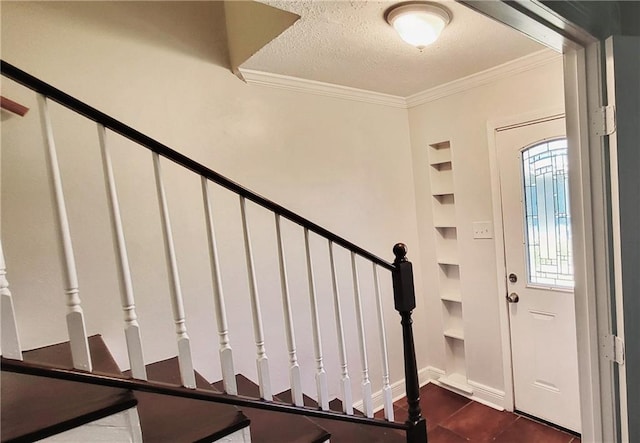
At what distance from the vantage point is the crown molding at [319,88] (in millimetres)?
2283

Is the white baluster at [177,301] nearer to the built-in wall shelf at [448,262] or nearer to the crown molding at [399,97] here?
the crown molding at [399,97]

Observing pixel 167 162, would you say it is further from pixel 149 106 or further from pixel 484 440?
pixel 484 440

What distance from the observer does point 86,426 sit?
40.4 inches

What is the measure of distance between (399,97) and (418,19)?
141 centimetres

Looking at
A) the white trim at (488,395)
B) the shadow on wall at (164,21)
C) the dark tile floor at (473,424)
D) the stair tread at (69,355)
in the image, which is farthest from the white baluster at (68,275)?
the white trim at (488,395)

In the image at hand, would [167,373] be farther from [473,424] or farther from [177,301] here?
[473,424]

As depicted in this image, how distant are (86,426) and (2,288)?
44cm

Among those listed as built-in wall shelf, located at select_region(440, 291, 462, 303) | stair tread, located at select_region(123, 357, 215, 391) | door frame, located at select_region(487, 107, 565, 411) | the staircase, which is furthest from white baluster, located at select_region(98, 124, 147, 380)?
built-in wall shelf, located at select_region(440, 291, 462, 303)

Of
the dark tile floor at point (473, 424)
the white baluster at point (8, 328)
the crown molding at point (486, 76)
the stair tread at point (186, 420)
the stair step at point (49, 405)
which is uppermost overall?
the crown molding at point (486, 76)

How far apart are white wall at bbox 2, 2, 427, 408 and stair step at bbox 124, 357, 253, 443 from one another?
0.56 meters

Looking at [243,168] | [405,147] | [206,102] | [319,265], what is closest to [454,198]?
[405,147]

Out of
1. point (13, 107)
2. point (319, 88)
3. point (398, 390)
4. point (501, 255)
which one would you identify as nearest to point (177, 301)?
point (13, 107)

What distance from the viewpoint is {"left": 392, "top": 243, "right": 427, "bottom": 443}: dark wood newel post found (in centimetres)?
181

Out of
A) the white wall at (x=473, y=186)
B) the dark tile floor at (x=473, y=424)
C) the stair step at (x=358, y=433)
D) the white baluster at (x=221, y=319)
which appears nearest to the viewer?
the white baluster at (x=221, y=319)
